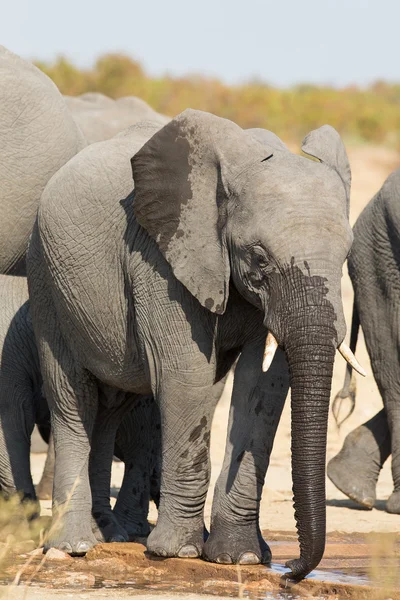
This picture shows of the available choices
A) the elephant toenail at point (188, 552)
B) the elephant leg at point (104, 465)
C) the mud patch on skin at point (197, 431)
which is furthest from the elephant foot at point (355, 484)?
the mud patch on skin at point (197, 431)

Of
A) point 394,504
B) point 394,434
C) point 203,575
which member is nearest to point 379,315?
point 394,434

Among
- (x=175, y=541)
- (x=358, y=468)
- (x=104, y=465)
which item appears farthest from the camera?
(x=358, y=468)

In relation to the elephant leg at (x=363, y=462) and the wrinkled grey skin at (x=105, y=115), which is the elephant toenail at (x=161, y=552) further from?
the wrinkled grey skin at (x=105, y=115)

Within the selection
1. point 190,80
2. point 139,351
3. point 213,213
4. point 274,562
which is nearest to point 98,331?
point 139,351

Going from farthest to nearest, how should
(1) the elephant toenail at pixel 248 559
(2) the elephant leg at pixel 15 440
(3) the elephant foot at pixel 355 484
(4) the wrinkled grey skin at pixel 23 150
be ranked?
(3) the elephant foot at pixel 355 484, (4) the wrinkled grey skin at pixel 23 150, (2) the elephant leg at pixel 15 440, (1) the elephant toenail at pixel 248 559

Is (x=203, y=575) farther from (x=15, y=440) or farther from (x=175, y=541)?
(x=15, y=440)

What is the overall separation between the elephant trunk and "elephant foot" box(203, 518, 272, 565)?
55 centimetres

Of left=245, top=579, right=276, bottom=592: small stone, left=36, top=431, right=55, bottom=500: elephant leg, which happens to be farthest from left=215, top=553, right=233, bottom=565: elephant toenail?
left=36, top=431, right=55, bottom=500: elephant leg

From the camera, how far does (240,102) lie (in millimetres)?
30484

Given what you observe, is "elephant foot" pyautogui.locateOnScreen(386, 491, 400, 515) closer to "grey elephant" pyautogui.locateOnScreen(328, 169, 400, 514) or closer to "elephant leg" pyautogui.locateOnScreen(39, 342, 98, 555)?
"grey elephant" pyautogui.locateOnScreen(328, 169, 400, 514)

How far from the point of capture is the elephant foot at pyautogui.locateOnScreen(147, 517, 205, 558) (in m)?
5.42

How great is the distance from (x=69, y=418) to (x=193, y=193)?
133cm

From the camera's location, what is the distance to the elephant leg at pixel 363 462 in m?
7.65

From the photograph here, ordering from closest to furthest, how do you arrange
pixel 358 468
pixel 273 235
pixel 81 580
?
1. pixel 273 235
2. pixel 81 580
3. pixel 358 468
